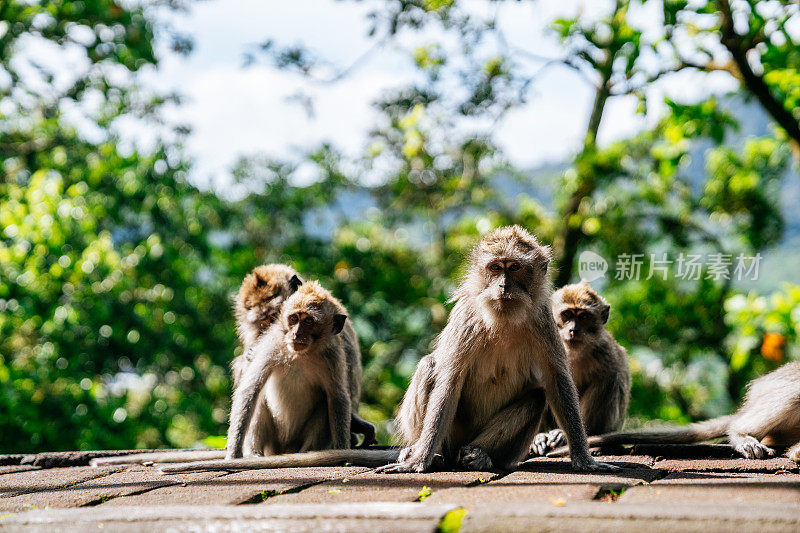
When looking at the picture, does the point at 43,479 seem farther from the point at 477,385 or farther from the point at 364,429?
the point at 477,385

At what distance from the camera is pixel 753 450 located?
564 cm

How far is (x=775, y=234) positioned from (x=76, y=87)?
12396 mm

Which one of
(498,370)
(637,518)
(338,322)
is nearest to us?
(637,518)

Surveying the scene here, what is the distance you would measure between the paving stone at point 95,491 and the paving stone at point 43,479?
12cm

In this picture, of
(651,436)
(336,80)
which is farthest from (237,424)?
(336,80)

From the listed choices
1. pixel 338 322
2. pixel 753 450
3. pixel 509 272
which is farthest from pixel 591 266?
pixel 509 272

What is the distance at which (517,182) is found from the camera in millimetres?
16312

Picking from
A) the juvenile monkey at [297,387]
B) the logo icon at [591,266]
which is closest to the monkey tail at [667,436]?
the juvenile monkey at [297,387]

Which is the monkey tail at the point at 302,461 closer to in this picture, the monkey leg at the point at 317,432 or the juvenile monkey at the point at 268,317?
the monkey leg at the point at 317,432

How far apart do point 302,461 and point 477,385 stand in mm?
1303

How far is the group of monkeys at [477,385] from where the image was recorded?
4961mm

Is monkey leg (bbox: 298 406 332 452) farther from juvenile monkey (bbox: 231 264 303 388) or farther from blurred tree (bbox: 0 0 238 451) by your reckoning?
blurred tree (bbox: 0 0 238 451)

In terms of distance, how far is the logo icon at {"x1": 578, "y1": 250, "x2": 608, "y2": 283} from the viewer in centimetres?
1057

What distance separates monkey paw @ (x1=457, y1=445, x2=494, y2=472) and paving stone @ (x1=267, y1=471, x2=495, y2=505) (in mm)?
204
